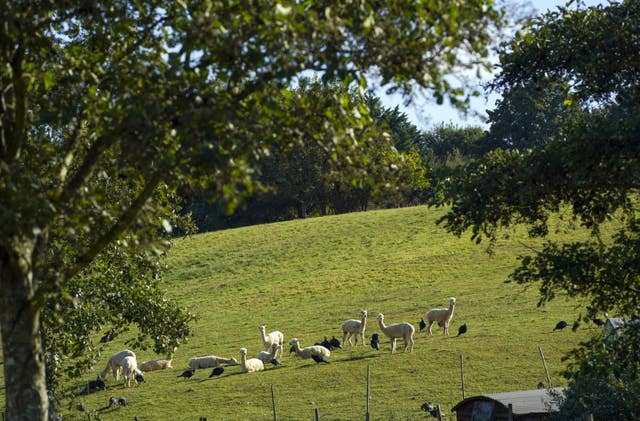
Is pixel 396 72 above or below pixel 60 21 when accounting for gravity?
below

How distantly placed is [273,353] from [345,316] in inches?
395

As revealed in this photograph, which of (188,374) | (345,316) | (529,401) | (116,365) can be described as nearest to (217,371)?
(188,374)

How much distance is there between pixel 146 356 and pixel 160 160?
139ft

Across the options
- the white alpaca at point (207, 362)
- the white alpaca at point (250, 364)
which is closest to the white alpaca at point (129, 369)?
the white alpaca at point (207, 362)

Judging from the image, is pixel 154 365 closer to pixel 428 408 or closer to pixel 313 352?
pixel 313 352

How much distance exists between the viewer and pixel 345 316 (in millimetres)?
57031

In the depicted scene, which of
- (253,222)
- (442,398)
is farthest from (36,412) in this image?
(253,222)

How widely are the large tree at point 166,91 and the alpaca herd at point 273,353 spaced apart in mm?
31459

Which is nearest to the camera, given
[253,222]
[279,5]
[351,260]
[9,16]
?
[279,5]

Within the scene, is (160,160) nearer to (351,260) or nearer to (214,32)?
(214,32)

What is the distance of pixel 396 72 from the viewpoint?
1295 centimetres

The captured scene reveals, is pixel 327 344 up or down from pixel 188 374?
up

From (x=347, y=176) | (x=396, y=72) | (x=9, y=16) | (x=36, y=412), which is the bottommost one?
(x=36, y=412)

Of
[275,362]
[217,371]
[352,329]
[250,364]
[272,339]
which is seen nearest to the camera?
[217,371]
